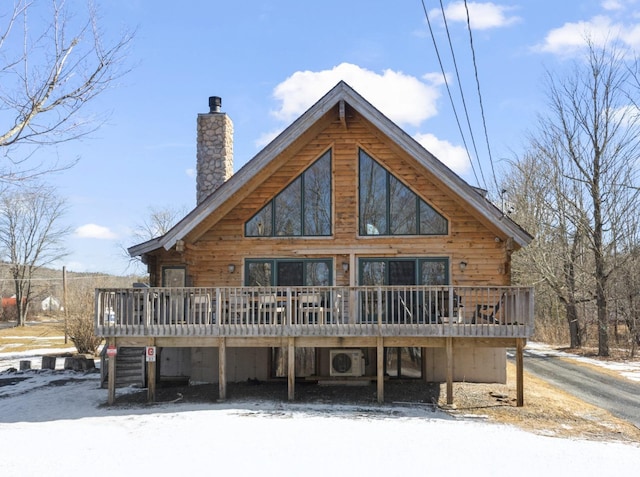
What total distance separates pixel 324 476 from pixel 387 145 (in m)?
9.81

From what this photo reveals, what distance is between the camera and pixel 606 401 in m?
15.3

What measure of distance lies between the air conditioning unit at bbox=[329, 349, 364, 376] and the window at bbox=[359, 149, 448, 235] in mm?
Answer: 3318

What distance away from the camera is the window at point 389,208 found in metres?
16.5

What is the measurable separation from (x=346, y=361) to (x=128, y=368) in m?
6.65

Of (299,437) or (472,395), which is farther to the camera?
(472,395)

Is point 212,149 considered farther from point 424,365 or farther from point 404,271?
point 424,365

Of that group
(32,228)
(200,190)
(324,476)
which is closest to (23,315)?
(32,228)

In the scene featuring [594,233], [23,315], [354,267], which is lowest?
[23,315]

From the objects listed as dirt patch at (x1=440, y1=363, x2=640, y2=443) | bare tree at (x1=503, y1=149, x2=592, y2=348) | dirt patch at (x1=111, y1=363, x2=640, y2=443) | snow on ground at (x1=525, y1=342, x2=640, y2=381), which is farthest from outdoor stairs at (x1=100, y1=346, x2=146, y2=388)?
bare tree at (x1=503, y1=149, x2=592, y2=348)

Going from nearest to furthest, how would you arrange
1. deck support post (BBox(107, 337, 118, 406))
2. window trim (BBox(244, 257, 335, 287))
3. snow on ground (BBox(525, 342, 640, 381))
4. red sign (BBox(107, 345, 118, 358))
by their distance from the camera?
red sign (BBox(107, 345, 118, 358)), deck support post (BBox(107, 337, 118, 406)), window trim (BBox(244, 257, 335, 287)), snow on ground (BBox(525, 342, 640, 381))

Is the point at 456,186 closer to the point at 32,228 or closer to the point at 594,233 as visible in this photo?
the point at 594,233

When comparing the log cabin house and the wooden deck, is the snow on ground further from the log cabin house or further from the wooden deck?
the wooden deck

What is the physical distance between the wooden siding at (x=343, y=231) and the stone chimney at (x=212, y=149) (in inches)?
149

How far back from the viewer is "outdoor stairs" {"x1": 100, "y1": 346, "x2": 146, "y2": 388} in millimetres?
17391
